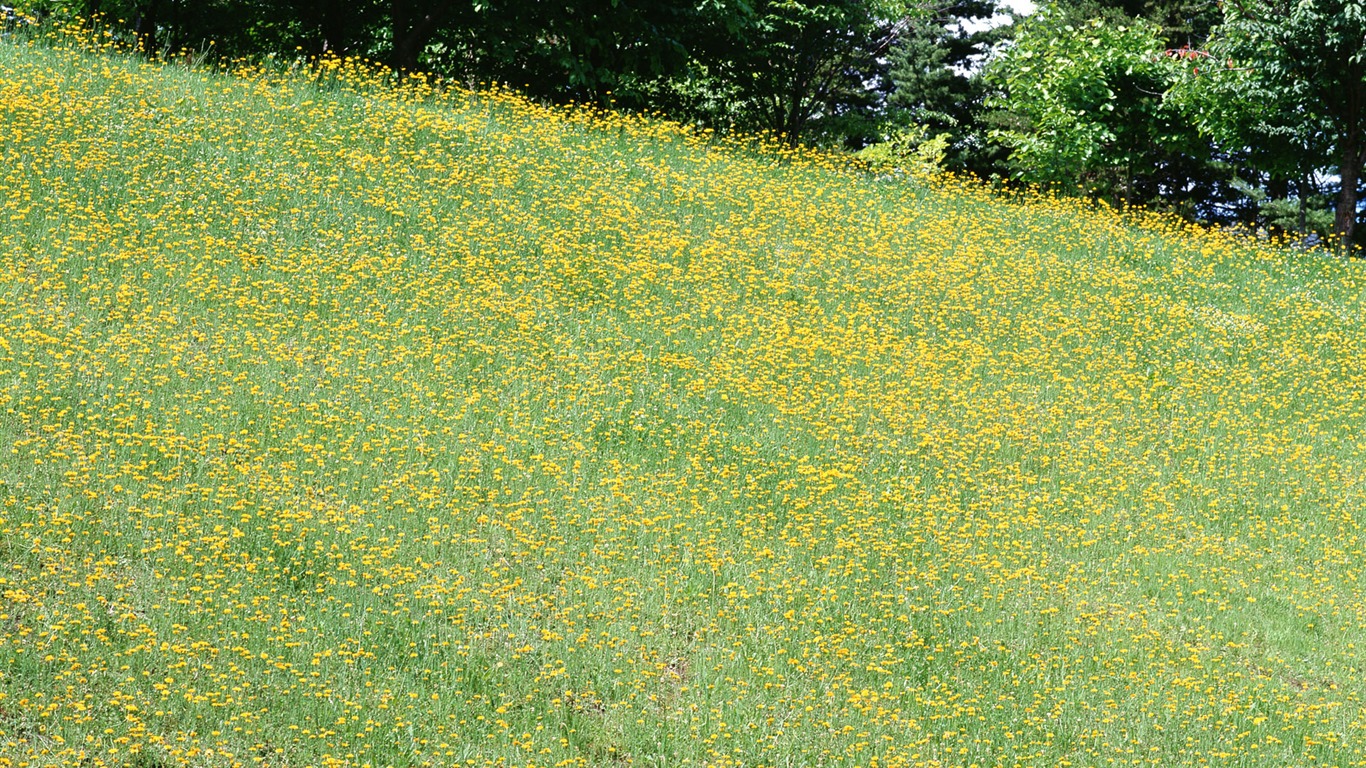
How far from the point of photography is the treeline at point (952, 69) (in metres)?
20.5

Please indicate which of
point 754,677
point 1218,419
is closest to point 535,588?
point 754,677

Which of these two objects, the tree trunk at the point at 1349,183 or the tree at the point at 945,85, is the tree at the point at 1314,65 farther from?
the tree at the point at 945,85

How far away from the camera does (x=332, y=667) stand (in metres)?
6.59

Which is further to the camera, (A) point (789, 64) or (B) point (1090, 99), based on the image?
(A) point (789, 64)

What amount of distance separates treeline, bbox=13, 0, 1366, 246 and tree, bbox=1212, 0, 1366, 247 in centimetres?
3

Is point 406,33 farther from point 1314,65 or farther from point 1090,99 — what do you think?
point 1314,65

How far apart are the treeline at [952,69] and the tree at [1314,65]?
32 mm

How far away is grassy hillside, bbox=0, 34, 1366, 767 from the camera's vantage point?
6.70 metres

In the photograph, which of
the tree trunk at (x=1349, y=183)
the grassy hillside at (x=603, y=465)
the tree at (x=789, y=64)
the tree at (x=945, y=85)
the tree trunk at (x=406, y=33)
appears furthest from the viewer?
the tree at (x=945, y=85)

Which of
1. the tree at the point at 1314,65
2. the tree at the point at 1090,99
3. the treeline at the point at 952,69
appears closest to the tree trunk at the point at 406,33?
the treeline at the point at 952,69

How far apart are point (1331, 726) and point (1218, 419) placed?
205 inches

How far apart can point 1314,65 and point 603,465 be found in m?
15.9

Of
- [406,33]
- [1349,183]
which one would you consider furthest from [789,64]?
[1349,183]

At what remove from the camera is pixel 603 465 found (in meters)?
9.40
